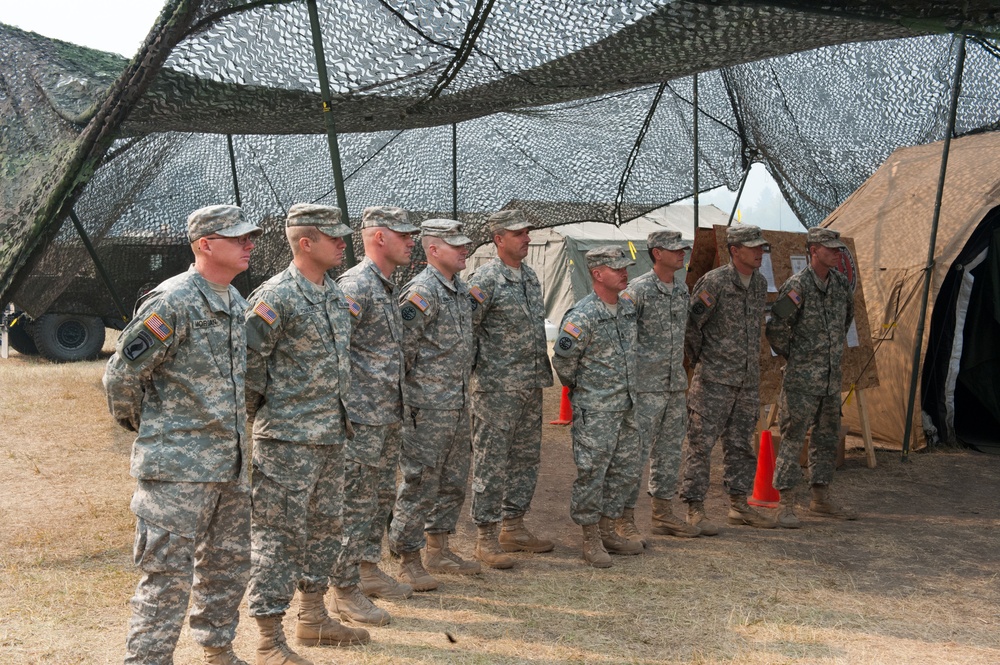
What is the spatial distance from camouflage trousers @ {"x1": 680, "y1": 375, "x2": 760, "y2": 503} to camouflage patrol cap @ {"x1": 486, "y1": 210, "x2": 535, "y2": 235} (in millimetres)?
1637

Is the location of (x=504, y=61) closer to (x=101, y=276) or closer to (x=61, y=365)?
(x=101, y=276)

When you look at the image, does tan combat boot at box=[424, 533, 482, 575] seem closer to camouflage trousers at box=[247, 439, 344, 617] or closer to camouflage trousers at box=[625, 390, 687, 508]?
camouflage trousers at box=[625, 390, 687, 508]

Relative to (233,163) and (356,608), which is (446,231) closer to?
(356,608)

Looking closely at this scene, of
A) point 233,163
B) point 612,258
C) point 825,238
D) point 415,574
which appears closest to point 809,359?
point 825,238

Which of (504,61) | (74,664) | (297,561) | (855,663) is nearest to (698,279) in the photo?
(504,61)

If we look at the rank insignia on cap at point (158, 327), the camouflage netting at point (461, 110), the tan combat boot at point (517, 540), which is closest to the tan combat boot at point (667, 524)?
the tan combat boot at point (517, 540)

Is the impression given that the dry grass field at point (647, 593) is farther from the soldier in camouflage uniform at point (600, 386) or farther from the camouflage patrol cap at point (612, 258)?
the camouflage patrol cap at point (612, 258)

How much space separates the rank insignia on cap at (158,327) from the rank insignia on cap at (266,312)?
A: 0.51 meters

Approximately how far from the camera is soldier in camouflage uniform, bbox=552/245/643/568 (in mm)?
5043

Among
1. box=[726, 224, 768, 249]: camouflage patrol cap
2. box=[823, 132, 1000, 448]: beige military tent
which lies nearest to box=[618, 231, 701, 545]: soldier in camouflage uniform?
box=[726, 224, 768, 249]: camouflage patrol cap

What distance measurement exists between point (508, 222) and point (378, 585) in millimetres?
2038

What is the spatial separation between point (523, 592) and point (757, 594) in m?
1.17

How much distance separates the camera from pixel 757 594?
4.69 m

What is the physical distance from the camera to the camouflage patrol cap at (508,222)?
5.13 metres
